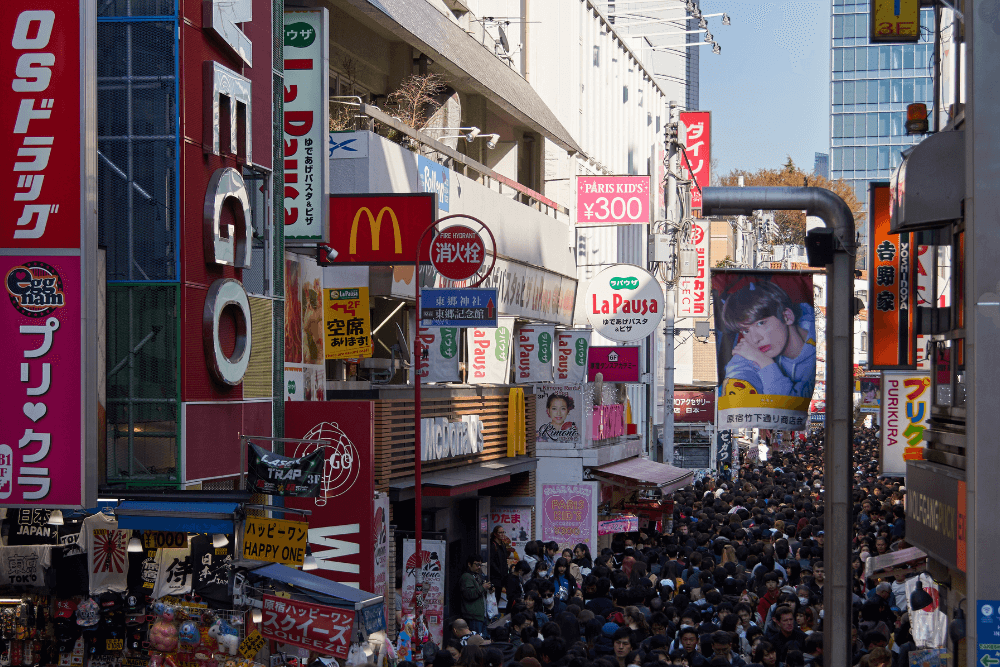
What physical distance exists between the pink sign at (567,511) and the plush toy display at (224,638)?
45.8 ft

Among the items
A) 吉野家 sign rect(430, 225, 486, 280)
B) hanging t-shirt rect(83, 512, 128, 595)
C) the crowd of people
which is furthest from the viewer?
吉野家 sign rect(430, 225, 486, 280)

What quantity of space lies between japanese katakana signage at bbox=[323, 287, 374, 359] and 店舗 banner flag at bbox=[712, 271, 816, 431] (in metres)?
6.66

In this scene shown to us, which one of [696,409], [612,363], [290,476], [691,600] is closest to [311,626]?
[290,476]

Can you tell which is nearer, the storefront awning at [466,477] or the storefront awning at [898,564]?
the storefront awning at [898,564]

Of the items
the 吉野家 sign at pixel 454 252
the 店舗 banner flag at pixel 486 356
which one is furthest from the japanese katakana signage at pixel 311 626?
the 店舗 banner flag at pixel 486 356

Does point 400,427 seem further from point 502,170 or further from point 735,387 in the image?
point 502,170

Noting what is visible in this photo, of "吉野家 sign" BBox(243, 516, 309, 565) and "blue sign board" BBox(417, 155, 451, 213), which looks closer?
"吉野家 sign" BBox(243, 516, 309, 565)

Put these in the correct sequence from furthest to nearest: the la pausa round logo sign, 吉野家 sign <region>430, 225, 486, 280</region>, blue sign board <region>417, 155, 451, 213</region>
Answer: the la pausa round logo sign, blue sign board <region>417, 155, 451, 213</region>, 吉野家 sign <region>430, 225, 486, 280</region>

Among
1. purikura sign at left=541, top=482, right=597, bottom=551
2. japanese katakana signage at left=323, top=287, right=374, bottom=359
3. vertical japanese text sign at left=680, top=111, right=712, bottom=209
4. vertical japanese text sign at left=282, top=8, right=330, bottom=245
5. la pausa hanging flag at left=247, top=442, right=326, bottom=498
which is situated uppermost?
vertical japanese text sign at left=680, top=111, right=712, bottom=209

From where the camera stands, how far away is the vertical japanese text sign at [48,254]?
11.1 m

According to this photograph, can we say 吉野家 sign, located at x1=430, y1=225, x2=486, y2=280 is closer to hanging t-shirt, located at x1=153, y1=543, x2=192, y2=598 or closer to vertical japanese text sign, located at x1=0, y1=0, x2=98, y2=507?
hanging t-shirt, located at x1=153, y1=543, x2=192, y2=598

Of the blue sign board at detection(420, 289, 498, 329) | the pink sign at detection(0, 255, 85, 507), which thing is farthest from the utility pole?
the pink sign at detection(0, 255, 85, 507)

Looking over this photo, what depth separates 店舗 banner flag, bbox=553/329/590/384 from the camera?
90.3 feet

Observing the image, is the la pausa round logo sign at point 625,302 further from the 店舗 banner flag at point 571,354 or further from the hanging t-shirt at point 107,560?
the hanging t-shirt at point 107,560
